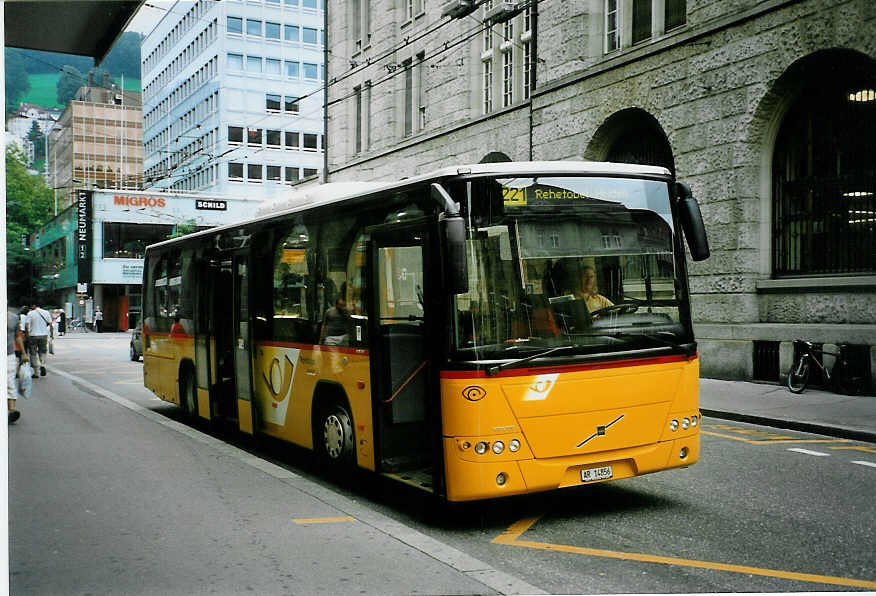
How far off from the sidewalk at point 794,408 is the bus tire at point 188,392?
7.59 metres

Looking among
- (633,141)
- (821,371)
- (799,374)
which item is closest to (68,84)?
(799,374)

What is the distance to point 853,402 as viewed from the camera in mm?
14375

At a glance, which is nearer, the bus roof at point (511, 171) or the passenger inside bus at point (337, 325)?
the bus roof at point (511, 171)

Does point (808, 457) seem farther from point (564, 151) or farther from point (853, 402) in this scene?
point (564, 151)

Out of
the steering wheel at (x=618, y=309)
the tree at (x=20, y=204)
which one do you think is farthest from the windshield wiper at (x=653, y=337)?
the tree at (x=20, y=204)

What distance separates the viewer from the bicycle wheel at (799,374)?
15825mm

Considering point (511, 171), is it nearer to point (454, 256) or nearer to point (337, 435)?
point (454, 256)

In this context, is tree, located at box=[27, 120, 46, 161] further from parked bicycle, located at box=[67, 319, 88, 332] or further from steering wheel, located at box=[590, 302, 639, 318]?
parked bicycle, located at box=[67, 319, 88, 332]

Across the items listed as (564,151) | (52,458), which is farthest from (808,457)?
(564,151)

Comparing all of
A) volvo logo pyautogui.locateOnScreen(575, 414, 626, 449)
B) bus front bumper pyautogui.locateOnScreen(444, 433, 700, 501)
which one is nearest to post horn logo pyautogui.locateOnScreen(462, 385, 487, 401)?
bus front bumper pyautogui.locateOnScreen(444, 433, 700, 501)

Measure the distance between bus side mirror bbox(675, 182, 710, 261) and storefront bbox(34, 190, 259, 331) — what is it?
163 feet

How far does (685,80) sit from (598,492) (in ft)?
43.7

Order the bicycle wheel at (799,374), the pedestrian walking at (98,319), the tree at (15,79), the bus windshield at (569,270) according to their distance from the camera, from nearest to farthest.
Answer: the tree at (15,79)
the bus windshield at (569,270)
the bicycle wheel at (799,374)
the pedestrian walking at (98,319)

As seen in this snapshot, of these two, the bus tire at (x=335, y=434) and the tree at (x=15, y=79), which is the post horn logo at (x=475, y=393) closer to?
the bus tire at (x=335, y=434)
